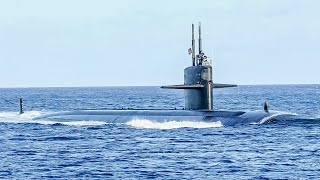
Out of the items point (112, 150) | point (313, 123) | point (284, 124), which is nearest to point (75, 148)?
point (112, 150)

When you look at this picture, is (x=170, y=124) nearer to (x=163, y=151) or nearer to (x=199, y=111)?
(x=199, y=111)

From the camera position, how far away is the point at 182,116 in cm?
5169

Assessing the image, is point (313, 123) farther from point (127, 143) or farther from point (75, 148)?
point (75, 148)

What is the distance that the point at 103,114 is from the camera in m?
58.4

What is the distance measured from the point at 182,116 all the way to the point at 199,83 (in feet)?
8.99

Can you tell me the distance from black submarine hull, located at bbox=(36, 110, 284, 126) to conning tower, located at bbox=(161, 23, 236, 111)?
4.66ft

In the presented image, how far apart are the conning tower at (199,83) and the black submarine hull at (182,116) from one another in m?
1.42

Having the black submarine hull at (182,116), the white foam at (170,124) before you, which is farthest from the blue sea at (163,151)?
the black submarine hull at (182,116)

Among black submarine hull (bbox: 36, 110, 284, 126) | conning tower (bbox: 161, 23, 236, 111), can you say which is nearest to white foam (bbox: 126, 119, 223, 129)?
black submarine hull (bbox: 36, 110, 284, 126)

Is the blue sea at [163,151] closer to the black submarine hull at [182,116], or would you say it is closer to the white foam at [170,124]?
the white foam at [170,124]

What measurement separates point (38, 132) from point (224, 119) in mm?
12628

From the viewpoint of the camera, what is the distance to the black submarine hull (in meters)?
50.3

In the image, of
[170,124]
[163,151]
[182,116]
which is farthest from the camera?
[182,116]

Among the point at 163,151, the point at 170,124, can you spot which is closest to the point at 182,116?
the point at 170,124
